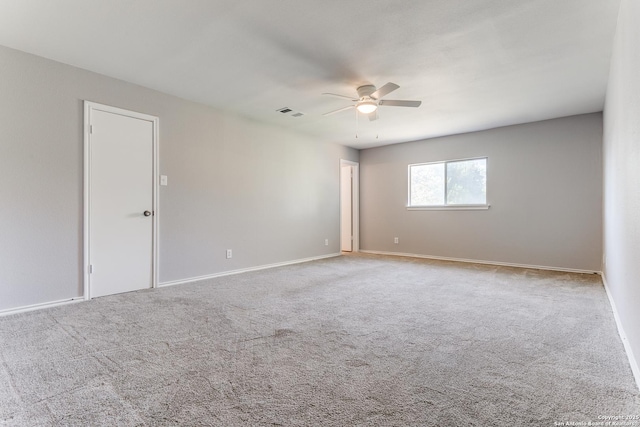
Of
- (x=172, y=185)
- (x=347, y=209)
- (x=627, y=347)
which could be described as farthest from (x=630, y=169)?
(x=347, y=209)

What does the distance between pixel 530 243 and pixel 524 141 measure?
1695 millimetres

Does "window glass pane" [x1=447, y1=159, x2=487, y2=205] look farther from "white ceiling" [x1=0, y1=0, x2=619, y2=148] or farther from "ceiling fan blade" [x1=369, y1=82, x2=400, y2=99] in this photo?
"ceiling fan blade" [x1=369, y1=82, x2=400, y2=99]

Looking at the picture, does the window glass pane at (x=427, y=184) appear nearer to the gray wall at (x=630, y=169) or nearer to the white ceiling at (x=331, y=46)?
the white ceiling at (x=331, y=46)

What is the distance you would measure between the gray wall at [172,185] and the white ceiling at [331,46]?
298 millimetres

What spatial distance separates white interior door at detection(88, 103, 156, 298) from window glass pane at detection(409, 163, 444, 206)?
488cm

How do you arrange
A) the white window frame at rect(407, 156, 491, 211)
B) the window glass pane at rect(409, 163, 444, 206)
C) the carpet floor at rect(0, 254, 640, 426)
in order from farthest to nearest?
the window glass pane at rect(409, 163, 444, 206), the white window frame at rect(407, 156, 491, 211), the carpet floor at rect(0, 254, 640, 426)

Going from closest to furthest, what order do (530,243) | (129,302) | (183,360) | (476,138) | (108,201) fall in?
(183,360) < (129,302) < (108,201) < (530,243) < (476,138)

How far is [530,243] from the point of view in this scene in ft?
17.0

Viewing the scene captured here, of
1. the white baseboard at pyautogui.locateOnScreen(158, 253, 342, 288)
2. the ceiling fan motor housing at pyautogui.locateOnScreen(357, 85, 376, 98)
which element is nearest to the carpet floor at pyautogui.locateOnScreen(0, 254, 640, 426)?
the white baseboard at pyautogui.locateOnScreen(158, 253, 342, 288)

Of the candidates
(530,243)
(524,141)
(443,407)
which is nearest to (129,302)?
(443,407)

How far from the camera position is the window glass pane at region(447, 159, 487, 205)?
226 inches

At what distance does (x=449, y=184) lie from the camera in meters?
6.14

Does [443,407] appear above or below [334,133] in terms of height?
below

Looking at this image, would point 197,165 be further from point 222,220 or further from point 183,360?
point 183,360
